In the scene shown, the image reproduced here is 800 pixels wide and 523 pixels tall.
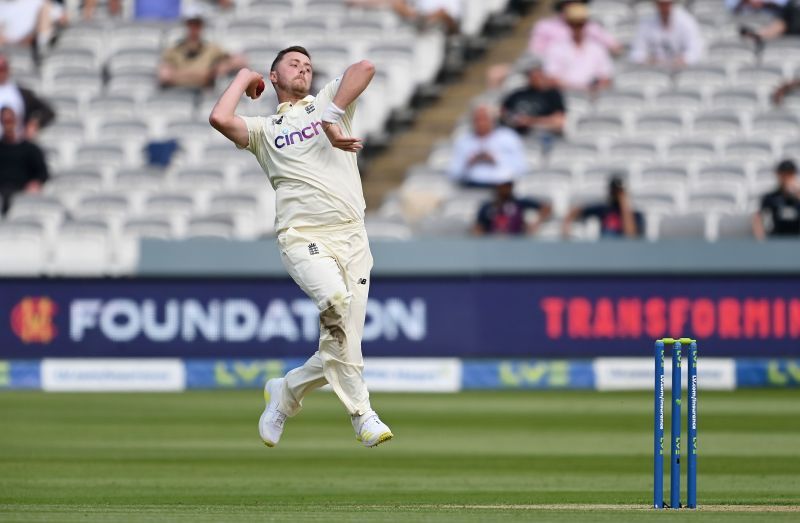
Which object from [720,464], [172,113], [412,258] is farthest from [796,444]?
[172,113]

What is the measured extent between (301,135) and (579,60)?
8.67 m

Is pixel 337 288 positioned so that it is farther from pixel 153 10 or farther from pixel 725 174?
pixel 153 10

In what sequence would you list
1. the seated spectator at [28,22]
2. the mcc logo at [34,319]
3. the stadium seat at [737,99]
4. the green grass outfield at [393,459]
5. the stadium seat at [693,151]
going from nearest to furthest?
the green grass outfield at [393,459]
the mcc logo at [34,319]
the stadium seat at [693,151]
the stadium seat at [737,99]
the seated spectator at [28,22]

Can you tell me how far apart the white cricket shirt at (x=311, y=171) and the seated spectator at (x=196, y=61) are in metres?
9.21

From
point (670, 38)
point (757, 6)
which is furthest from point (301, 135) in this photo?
point (757, 6)

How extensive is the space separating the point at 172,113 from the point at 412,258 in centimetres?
375

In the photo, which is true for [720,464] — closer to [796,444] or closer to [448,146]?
[796,444]

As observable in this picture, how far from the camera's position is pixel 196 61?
52.2ft

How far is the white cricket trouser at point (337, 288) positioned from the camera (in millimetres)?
6570

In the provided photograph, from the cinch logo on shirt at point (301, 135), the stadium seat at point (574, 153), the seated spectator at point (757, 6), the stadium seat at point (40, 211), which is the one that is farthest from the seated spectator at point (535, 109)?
the cinch logo on shirt at point (301, 135)

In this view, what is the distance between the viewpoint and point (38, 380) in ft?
43.4

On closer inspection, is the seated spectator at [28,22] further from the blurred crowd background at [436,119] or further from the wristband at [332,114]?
the wristband at [332,114]

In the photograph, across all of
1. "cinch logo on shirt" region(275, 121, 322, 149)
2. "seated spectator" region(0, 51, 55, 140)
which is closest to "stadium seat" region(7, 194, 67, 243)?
"seated spectator" region(0, 51, 55, 140)

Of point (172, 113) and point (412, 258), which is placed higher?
point (172, 113)
